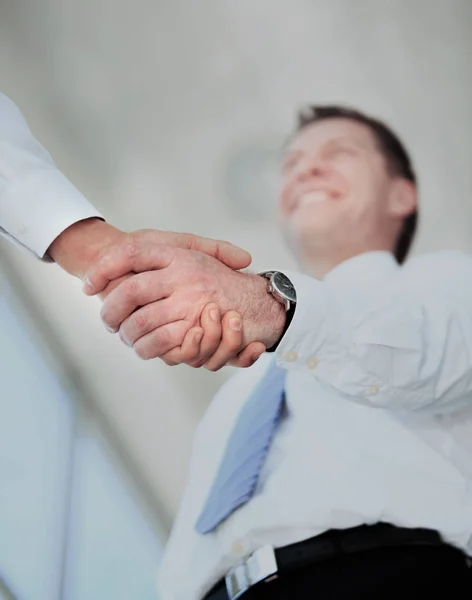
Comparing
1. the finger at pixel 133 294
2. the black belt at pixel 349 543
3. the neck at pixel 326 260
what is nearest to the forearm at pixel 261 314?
the finger at pixel 133 294

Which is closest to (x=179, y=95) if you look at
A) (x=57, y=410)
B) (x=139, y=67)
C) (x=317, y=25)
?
(x=139, y=67)

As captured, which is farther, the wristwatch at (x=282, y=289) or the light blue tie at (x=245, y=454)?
the light blue tie at (x=245, y=454)

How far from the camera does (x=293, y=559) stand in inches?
38.4

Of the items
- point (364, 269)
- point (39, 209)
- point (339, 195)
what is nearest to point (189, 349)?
point (39, 209)

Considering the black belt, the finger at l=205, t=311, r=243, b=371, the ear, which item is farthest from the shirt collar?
the finger at l=205, t=311, r=243, b=371

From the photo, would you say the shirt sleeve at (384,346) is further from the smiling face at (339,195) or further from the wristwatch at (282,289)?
the smiling face at (339,195)

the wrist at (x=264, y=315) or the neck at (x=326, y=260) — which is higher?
the neck at (x=326, y=260)

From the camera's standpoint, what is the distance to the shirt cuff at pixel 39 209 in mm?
824

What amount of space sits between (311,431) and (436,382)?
0.31m

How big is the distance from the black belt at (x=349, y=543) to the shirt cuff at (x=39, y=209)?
592mm

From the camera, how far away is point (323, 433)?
115 cm

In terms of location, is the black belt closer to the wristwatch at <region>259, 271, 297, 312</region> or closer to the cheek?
the wristwatch at <region>259, 271, 297, 312</region>

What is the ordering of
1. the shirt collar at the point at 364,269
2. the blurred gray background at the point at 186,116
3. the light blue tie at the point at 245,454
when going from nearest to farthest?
the light blue tie at the point at 245,454 → the shirt collar at the point at 364,269 → the blurred gray background at the point at 186,116

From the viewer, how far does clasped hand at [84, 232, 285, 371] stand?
747 mm
